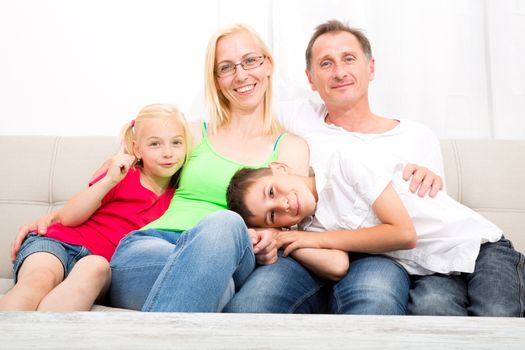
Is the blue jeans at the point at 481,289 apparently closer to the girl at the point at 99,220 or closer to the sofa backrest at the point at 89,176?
the sofa backrest at the point at 89,176

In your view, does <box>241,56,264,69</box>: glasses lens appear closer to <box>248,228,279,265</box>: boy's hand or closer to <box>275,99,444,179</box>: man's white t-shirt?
<box>275,99,444,179</box>: man's white t-shirt

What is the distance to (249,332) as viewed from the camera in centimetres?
71

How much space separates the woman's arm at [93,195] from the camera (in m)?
1.58

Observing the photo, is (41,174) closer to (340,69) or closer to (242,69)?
(242,69)

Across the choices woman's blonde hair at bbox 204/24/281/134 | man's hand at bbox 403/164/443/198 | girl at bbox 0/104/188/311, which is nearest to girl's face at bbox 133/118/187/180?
girl at bbox 0/104/188/311

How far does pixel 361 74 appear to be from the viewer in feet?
5.85

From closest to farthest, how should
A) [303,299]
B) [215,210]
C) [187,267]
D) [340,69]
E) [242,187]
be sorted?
[187,267] → [303,299] → [242,187] → [215,210] → [340,69]

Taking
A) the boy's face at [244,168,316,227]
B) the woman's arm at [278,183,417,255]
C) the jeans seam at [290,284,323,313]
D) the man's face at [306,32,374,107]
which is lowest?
the jeans seam at [290,284,323,313]

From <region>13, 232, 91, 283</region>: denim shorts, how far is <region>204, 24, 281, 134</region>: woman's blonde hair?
542mm

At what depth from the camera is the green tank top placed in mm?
1627

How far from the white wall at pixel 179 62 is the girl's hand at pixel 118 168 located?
63 cm

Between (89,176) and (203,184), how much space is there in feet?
1.46

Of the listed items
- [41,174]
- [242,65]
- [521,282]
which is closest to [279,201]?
[242,65]

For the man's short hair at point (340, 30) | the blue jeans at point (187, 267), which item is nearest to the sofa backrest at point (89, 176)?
the man's short hair at point (340, 30)
